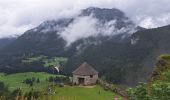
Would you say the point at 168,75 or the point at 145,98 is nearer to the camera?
the point at 145,98

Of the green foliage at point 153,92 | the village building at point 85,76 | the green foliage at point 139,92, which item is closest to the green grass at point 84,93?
the village building at point 85,76

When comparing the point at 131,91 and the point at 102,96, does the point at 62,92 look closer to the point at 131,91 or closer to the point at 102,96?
the point at 102,96

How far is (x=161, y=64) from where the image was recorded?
40344 millimetres

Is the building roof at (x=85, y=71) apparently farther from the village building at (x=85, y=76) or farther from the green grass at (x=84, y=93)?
the green grass at (x=84, y=93)

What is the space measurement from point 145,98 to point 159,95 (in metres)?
0.54

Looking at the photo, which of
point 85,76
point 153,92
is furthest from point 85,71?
point 153,92

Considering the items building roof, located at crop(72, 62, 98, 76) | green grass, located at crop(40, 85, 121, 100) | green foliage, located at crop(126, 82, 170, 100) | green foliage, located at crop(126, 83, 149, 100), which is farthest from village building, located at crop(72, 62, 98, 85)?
green foliage, located at crop(126, 82, 170, 100)

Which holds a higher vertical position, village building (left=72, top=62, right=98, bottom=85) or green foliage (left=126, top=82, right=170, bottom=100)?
village building (left=72, top=62, right=98, bottom=85)

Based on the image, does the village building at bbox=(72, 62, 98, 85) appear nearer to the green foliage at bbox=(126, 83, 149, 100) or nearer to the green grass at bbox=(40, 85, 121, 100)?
the green grass at bbox=(40, 85, 121, 100)

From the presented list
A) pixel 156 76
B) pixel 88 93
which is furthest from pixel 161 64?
pixel 88 93

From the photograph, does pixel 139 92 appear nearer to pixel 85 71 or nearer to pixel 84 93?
pixel 84 93

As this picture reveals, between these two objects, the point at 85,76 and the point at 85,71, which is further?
the point at 85,71

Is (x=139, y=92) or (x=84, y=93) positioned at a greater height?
(x=84, y=93)

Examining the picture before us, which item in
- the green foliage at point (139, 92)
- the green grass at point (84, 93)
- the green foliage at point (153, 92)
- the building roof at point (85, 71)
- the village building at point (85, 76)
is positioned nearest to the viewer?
the green foliage at point (153, 92)
